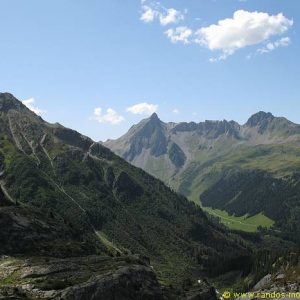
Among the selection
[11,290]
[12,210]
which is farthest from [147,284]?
[12,210]

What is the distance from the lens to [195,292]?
5448 inches

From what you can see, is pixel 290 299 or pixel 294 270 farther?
pixel 294 270

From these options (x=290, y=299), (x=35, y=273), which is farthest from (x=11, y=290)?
(x=290, y=299)

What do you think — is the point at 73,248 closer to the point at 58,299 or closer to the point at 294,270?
the point at 58,299

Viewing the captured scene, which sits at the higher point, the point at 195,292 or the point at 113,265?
the point at 113,265

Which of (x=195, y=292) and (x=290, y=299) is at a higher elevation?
(x=290, y=299)

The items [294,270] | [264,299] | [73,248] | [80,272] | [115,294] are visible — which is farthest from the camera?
[294,270]

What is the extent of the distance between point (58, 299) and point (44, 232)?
204 feet

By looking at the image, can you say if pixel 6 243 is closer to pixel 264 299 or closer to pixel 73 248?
pixel 73 248

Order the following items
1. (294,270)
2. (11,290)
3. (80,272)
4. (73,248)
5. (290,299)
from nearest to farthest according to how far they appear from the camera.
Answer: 1. (11,290)
2. (80,272)
3. (290,299)
4. (73,248)
5. (294,270)

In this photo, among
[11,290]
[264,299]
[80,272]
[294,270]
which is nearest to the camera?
[11,290]

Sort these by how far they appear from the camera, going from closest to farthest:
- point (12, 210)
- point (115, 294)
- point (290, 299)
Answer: point (115, 294), point (290, 299), point (12, 210)

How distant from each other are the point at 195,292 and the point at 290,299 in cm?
3567

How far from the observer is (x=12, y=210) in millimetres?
146000
